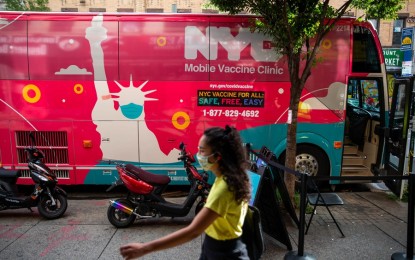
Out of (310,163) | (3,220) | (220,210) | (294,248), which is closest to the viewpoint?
(220,210)

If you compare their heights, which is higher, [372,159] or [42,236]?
[372,159]

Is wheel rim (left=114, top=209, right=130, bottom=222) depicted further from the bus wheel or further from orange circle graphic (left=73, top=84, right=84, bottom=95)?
the bus wheel

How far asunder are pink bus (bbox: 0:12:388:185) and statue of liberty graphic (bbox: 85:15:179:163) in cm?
2

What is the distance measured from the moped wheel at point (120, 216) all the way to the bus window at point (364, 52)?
485 cm

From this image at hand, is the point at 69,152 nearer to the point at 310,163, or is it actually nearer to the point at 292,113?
the point at 292,113

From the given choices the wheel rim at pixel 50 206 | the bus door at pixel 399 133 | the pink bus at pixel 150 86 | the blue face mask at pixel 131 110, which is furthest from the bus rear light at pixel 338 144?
the wheel rim at pixel 50 206

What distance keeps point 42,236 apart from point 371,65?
251 inches

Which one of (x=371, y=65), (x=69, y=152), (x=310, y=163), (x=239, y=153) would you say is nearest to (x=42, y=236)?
(x=69, y=152)

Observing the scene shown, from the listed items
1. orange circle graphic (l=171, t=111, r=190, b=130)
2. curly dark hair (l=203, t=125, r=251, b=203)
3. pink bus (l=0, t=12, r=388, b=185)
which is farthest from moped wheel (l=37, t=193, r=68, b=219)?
curly dark hair (l=203, t=125, r=251, b=203)

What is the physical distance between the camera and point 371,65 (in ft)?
21.1

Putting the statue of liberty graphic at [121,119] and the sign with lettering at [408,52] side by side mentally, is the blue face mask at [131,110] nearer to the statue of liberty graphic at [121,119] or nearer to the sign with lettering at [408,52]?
the statue of liberty graphic at [121,119]

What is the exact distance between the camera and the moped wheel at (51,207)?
5.23m

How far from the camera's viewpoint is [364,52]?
6.43 m

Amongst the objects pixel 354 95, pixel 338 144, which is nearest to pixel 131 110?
pixel 338 144
